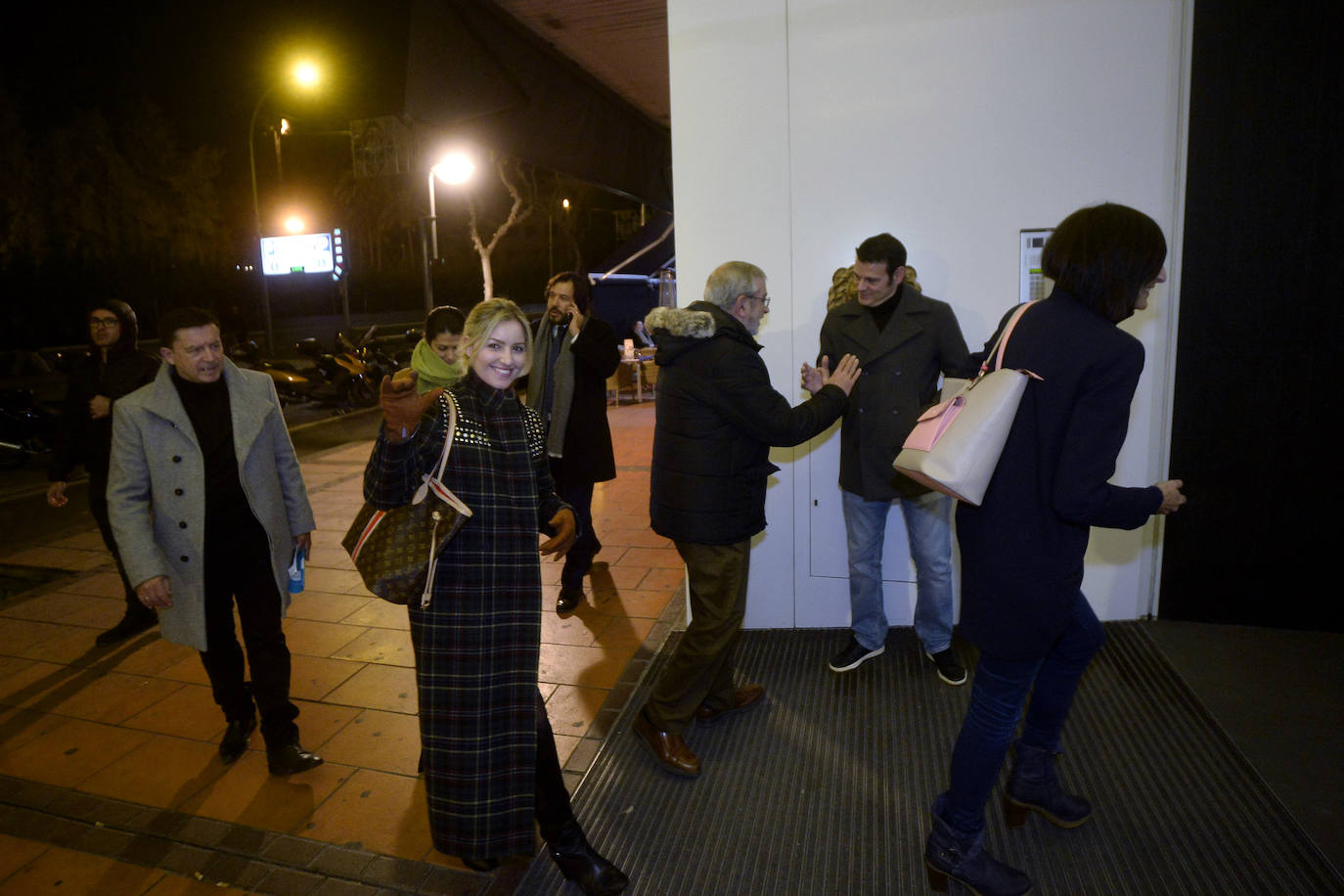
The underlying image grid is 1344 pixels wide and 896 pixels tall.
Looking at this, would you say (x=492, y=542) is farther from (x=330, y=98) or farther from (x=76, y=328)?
(x=76, y=328)

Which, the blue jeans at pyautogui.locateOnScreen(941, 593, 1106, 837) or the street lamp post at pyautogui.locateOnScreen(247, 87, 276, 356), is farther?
the street lamp post at pyautogui.locateOnScreen(247, 87, 276, 356)

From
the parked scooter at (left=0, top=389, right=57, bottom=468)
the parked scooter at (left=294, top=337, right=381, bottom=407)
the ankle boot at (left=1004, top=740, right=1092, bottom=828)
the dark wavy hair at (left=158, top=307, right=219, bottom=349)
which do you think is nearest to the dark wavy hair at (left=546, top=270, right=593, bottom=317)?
the dark wavy hair at (left=158, top=307, right=219, bottom=349)

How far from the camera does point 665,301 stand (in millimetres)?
20953

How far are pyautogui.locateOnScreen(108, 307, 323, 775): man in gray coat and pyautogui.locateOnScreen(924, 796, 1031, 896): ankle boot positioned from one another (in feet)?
7.64

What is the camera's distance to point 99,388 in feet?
14.0

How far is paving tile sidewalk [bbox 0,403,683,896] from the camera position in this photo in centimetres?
271

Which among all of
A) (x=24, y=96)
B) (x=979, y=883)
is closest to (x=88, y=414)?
(x=979, y=883)

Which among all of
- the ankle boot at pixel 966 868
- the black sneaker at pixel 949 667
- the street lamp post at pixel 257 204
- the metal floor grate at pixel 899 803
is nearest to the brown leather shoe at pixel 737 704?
the metal floor grate at pixel 899 803

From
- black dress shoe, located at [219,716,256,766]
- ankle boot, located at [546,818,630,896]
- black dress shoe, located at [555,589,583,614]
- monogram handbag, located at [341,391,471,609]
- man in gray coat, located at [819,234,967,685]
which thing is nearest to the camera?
monogram handbag, located at [341,391,471,609]

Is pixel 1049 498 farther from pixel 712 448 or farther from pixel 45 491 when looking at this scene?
pixel 45 491

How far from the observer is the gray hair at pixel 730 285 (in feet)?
9.79

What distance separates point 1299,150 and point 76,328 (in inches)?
1215

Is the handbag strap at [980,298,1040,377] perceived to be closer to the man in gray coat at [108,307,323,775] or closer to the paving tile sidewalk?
the paving tile sidewalk

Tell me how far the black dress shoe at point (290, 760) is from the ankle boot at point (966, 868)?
232cm
